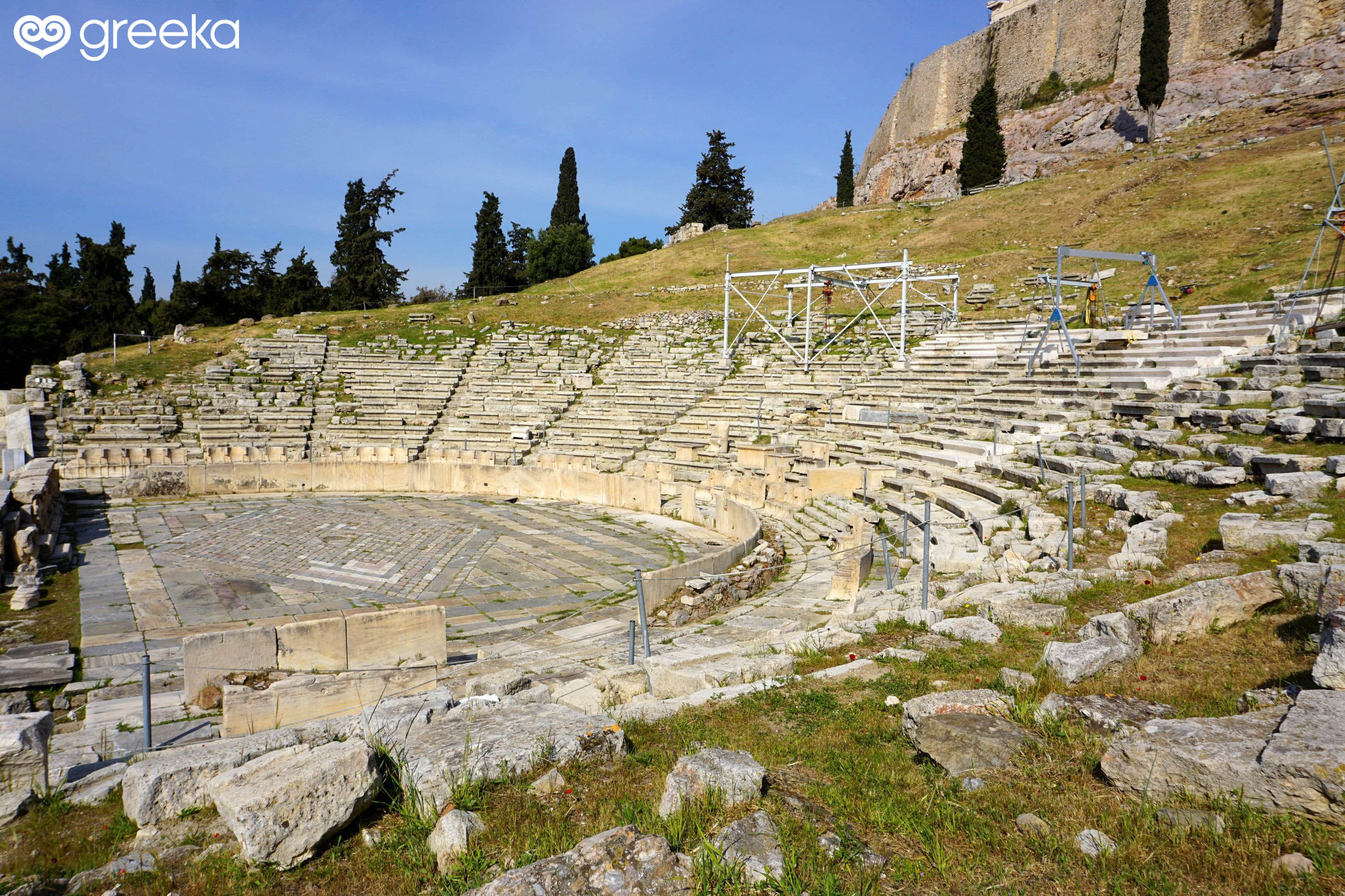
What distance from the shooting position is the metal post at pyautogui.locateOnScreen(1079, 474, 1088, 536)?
9.18 metres

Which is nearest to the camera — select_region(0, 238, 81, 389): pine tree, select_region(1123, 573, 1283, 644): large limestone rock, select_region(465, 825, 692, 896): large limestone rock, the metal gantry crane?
select_region(465, 825, 692, 896): large limestone rock

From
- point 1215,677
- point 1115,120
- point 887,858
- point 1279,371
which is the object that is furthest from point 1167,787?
point 1115,120

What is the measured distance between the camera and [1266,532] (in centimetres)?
697

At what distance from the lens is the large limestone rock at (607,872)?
117 inches

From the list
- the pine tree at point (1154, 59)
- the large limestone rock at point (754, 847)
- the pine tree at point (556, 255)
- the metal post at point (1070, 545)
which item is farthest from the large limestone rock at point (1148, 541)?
the pine tree at point (1154, 59)

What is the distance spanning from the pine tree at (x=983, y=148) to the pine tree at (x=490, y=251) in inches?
1327

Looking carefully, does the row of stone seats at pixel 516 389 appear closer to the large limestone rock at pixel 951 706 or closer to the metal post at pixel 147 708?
the metal post at pixel 147 708

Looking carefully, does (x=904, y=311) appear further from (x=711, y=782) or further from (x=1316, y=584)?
(x=711, y=782)

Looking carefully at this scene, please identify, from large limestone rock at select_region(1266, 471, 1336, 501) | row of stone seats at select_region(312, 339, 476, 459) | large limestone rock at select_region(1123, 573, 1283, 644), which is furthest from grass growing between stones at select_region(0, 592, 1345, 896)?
row of stone seats at select_region(312, 339, 476, 459)

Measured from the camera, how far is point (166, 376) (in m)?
27.1

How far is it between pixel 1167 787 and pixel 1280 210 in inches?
1216

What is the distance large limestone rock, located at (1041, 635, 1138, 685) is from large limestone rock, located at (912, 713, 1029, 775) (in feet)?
3.04

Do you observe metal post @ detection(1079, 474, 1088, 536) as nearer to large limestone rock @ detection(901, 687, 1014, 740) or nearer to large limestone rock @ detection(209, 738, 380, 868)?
large limestone rock @ detection(901, 687, 1014, 740)

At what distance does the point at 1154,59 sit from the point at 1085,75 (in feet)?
45.0
